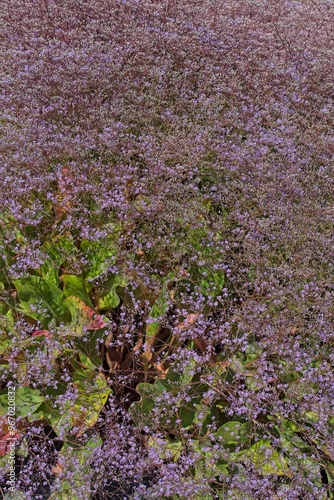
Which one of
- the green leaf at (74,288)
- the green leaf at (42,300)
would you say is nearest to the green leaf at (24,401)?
the green leaf at (42,300)

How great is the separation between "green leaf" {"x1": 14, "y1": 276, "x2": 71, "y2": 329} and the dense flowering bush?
12 millimetres

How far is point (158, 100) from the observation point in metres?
3.95

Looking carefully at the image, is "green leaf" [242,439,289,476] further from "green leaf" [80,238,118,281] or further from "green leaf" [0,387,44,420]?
"green leaf" [80,238,118,281]

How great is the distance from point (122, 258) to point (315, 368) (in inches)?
52.7

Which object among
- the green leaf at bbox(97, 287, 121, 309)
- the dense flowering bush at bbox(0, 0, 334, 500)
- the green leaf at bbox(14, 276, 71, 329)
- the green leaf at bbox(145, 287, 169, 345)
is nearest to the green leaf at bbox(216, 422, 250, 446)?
the dense flowering bush at bbox(0, 0, 334, 500)

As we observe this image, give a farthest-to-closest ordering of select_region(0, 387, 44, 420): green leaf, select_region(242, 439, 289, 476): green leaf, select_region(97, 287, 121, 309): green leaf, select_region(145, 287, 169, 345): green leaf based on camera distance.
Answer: select_region(97, 287, 121, 309): green leaf → select_region(145, 287, 169, 345): green leaf → select_region(0, 387, 44, 420): green leaf → select_region(242, 439, 289, 476): green leaf

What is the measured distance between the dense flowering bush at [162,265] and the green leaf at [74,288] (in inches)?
0.7

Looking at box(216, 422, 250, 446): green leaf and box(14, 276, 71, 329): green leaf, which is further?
box(14, 276, 71, 329): green leaf

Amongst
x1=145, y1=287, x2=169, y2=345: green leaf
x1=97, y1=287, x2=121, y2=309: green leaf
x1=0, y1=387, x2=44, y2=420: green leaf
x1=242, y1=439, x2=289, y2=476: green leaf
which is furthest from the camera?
x1=97, y1=287, x2=121, y2=309: green leaf

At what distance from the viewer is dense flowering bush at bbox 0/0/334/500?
2.66 m

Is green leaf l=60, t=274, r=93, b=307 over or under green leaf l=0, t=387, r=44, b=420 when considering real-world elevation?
over

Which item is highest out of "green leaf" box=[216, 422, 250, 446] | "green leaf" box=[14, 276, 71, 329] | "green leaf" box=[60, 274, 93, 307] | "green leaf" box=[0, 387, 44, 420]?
"green leaf" box=[60, 274, 93, 307]

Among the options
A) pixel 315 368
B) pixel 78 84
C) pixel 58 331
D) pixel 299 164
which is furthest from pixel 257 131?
pixel 58 331

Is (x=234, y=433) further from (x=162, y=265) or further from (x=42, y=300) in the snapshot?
(x=42, y=300)
